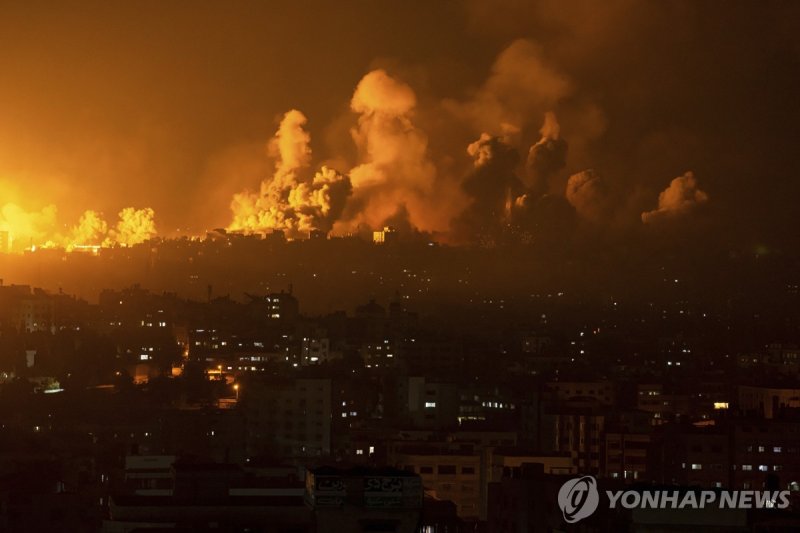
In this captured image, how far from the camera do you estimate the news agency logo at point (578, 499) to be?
61.4 ft

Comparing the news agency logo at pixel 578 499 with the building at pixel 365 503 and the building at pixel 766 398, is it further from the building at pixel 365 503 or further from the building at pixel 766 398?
the building at pixel 766 398

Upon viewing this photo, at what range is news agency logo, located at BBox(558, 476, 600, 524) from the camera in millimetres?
18719

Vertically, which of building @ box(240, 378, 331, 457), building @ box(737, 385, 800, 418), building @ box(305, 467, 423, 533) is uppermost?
building @ box(737, 385, 800, 418)

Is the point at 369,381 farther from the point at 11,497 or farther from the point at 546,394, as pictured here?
the point at 11,497

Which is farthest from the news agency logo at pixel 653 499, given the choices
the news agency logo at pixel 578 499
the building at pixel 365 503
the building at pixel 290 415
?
the building at pixel 290 415

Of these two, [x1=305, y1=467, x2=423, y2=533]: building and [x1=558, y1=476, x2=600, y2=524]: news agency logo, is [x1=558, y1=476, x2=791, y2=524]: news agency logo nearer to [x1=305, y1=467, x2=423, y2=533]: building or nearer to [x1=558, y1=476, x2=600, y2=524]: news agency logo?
[x1=558, y1=476, x2=600, y2=524]: news agency logo

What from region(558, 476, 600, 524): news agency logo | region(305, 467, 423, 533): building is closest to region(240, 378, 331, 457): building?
region(558, 476, 600, 524): news agency logo

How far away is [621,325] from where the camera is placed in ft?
211

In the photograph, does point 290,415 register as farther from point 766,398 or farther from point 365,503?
point 365,503

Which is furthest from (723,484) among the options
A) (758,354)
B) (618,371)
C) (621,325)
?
(621,325)

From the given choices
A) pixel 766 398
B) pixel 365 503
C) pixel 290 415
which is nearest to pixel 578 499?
pixel 365 503

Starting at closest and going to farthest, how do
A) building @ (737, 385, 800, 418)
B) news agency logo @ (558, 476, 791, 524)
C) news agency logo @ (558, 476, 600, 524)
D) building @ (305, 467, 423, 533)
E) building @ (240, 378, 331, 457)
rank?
1. building @ (305, 467, 423, 533)
2. news agency logo @ (558, 476, 791, 524)
3. news agency logo @ (558, 476, 600, 524)
4. building @ (240, 378, 331, 457)
5. building @ (737, 385, 800, 418)

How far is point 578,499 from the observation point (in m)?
19.2

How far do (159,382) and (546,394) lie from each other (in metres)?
9.28
